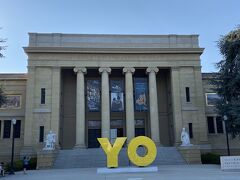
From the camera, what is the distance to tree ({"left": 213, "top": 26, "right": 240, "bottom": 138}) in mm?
27891

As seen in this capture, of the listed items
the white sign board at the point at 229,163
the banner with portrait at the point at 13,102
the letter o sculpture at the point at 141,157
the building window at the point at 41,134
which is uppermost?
the banner with portrait at the point at 13,102

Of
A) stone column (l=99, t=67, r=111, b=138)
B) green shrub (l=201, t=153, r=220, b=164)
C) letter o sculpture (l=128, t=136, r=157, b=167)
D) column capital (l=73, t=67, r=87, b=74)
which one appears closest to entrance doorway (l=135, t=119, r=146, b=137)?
stone column (l=99, t=67, r=111, b=138)

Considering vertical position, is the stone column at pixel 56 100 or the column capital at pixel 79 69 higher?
the column capital at pixel 79 69

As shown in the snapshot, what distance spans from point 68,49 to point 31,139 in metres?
11.6

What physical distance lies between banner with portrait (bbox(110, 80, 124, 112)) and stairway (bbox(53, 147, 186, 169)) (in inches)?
279

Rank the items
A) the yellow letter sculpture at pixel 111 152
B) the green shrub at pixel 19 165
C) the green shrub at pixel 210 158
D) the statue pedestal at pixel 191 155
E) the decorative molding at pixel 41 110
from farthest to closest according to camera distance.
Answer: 1. the decorative molding at pixel 41 110
2. the statue pedestal at pixel 191 155
3. the green shrub at pixel 210 158
4. the green shrub at pixel 19 165
5. the yellow letter sculpture at pixel 111 152

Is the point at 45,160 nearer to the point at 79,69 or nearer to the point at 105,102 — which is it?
the point at 105,102

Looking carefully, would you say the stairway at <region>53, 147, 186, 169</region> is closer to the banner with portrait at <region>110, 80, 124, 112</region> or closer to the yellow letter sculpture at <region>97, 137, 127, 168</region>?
the yellow letter sculpture at <region>97, 137, 127, 168</region>

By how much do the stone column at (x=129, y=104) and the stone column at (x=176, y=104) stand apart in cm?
511

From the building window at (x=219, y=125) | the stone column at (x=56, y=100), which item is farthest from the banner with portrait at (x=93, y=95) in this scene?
the building window at (x=219, y=125)

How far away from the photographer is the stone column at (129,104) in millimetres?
35747

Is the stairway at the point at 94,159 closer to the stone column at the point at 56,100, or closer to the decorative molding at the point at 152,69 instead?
the stone column at the point at 56,100

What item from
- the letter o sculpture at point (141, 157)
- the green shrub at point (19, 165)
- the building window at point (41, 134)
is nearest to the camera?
the letter o sculpture at point (141, 157)

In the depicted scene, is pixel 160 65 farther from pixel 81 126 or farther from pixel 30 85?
pixel 30 85
